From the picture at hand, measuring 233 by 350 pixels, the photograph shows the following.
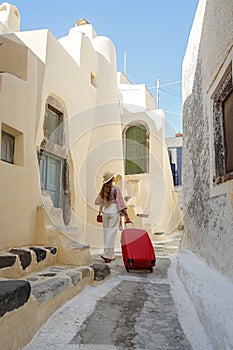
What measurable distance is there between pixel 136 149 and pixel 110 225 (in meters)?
7.07

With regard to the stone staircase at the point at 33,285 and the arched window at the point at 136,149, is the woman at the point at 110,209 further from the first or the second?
the arched window at the point at 136,149

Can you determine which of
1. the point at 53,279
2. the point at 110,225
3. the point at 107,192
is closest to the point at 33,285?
the point at 53,279

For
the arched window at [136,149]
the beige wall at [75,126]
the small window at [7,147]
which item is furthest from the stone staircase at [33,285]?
the arched window at [136,149]

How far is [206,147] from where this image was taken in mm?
3361

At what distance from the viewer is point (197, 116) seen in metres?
3.99

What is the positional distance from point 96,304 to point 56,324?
1.91ft

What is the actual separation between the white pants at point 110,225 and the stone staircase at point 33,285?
3.39 ft

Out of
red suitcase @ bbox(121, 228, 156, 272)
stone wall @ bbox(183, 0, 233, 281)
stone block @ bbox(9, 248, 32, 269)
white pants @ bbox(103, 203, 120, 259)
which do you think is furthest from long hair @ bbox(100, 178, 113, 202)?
stone block @ bbox(9, 248, 32, 269)

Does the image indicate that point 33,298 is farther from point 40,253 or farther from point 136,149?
point 136,149

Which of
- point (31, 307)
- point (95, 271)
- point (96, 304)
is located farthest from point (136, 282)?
point (31, 307)

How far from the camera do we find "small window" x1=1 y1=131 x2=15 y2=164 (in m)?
3.72

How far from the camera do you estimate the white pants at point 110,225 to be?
493 centimetres

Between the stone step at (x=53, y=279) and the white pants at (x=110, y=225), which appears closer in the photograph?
the stone step at (x=53, y=279)

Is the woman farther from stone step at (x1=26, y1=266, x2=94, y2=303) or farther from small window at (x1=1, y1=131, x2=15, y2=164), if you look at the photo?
small window at (x1=1, y1=131, x2=15, y2=164)
